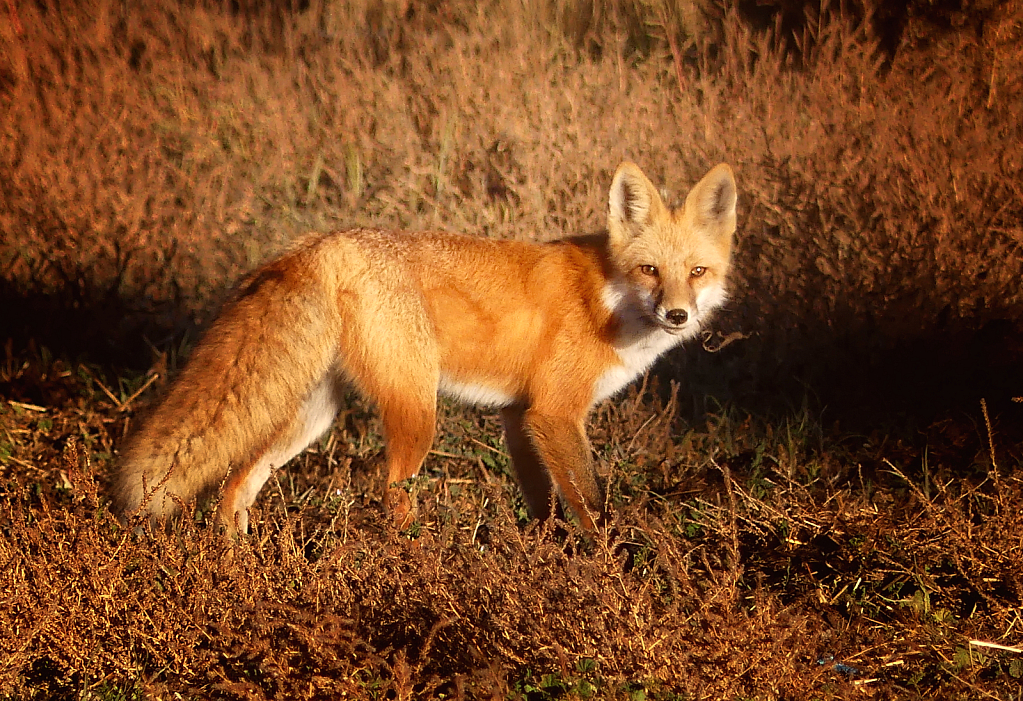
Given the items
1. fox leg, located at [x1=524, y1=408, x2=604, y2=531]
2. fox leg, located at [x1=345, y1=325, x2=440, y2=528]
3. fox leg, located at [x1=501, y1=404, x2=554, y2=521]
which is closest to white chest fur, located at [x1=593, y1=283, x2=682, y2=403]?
fox leg, located at [x1=524, y1=408, x2=604, y2=531]

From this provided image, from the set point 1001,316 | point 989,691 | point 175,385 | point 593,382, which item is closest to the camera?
point 989,691

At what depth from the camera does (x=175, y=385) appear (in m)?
3.20

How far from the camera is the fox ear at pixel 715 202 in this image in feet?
12.6

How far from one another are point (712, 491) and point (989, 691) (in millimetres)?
1458

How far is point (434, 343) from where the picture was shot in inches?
140

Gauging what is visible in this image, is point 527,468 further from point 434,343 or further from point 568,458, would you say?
point 434,343

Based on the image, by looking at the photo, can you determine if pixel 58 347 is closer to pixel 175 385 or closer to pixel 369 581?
pixel 175 385

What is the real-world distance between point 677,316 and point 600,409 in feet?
3.51

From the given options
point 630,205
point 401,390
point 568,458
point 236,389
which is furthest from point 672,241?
point 236,389

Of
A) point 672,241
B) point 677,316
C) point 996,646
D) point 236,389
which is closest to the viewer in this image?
point 996,646

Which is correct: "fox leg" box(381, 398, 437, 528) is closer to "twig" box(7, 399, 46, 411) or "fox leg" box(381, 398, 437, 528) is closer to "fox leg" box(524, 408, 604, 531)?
"fox leg" box(524, 408, 604, 531)

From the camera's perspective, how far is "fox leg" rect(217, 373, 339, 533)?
3.66 m

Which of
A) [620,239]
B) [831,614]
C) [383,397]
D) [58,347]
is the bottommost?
[58,347]

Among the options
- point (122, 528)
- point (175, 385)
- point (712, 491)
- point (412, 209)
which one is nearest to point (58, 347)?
point (412, 209)
